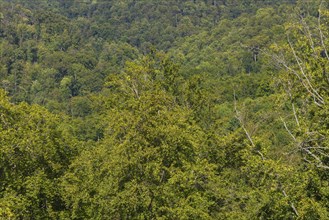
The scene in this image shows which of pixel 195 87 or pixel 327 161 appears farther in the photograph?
pixel 195 87

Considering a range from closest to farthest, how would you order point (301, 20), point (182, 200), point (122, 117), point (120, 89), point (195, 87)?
point (301, 20)
point (182, 200)
point (122, 117)
point (120, 89)
point (195, 87)

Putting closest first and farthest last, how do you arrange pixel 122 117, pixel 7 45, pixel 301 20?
1. pixel 301 20
2. pixel 122 117
3. pixel 7 45

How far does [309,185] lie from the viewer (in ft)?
47.1

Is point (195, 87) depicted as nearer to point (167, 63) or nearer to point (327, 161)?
point (167, 63)

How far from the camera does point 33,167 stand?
2066 cm

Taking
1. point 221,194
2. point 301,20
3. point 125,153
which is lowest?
point 221,194

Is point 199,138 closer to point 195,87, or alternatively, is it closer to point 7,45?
point 195,87

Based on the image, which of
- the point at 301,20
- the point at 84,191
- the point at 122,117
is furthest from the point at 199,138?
the point at 301,20

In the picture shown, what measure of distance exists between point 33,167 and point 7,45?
487ft

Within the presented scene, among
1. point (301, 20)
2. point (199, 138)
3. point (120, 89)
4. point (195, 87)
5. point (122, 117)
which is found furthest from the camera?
point (195, 87)

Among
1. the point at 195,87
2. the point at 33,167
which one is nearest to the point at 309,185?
the point at 33,167

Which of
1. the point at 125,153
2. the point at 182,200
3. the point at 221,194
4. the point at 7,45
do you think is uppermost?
the point at 125,153

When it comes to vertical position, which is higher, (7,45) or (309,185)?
(309,185)

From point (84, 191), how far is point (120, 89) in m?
7.42
